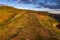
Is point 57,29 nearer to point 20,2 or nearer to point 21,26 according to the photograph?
point 21,26

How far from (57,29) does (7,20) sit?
7.11ft

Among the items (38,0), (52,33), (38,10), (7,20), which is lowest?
(52,33)

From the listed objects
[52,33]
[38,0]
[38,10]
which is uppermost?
[38,0]

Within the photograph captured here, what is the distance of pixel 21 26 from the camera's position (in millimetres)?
5992

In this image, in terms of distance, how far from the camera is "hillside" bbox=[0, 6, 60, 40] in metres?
5.79

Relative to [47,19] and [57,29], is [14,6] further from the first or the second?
[57,29]

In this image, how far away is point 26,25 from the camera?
602cm

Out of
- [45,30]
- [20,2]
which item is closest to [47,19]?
[45,30]

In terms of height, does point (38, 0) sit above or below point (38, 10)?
above

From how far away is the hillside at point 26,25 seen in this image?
5.79 m

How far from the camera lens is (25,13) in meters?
6.28

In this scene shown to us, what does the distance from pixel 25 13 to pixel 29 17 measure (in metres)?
0.27

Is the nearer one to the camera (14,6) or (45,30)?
(45,30)

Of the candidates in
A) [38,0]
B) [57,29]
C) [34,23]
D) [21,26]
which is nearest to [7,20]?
[21,26]
